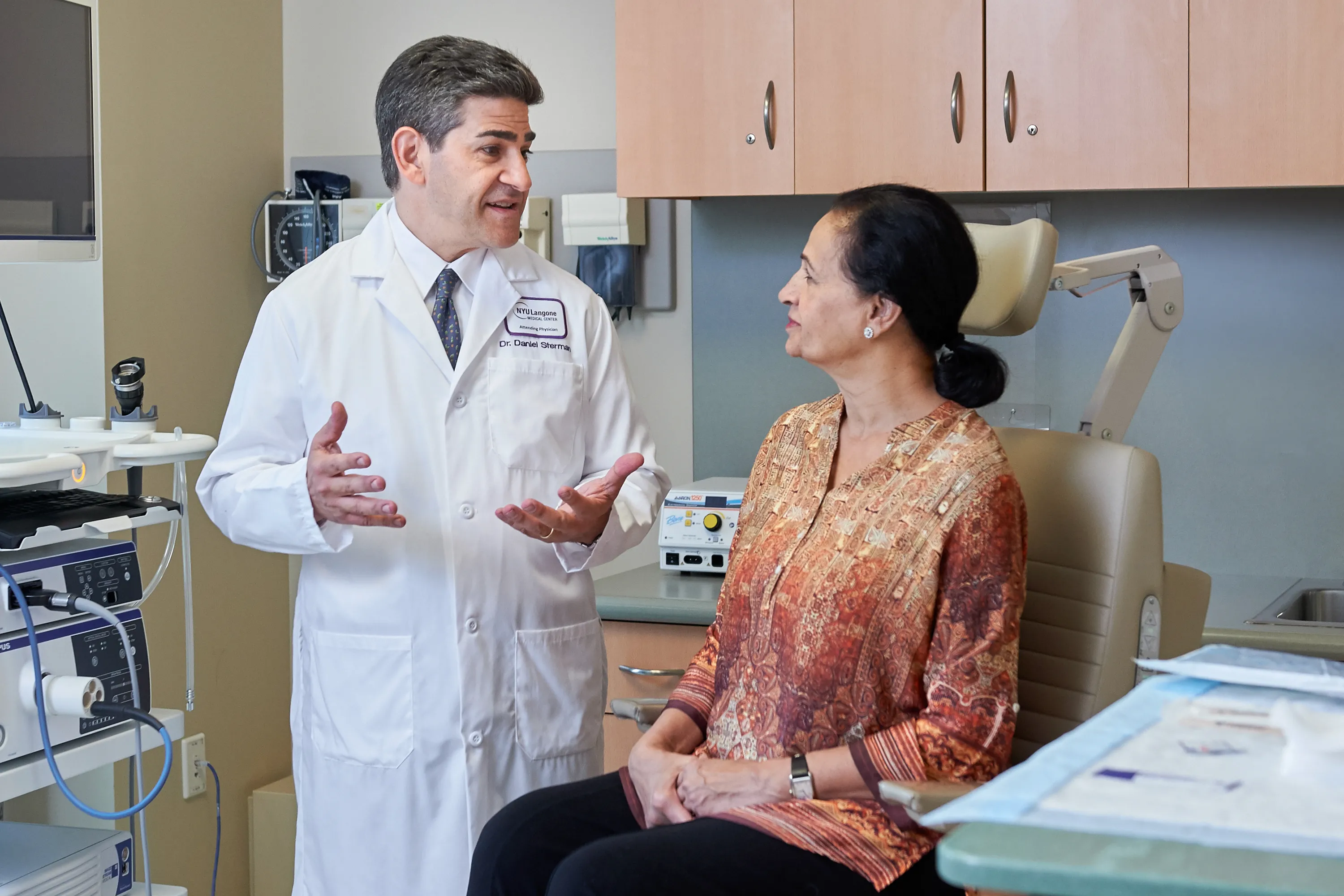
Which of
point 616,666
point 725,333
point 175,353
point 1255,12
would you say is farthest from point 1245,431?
point 175,353

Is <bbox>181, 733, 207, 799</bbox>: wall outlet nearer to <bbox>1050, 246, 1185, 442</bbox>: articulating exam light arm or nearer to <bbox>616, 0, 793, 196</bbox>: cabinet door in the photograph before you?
<bbox>616, 0, 793, 196</bbox>: cabinet door

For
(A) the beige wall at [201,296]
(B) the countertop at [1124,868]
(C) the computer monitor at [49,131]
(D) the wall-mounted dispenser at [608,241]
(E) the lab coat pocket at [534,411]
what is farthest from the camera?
(D) the wall-mounted dispenser at [608,241]

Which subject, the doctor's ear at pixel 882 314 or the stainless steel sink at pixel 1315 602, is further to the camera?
the stainless steel sink at pixel 1315 602

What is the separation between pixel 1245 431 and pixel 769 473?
1.36 metres

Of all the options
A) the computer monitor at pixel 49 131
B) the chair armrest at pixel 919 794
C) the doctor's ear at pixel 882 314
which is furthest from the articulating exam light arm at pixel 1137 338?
the computer monitor at pixel 49 131

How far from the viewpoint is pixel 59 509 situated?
5.74ft

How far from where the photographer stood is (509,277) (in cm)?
189

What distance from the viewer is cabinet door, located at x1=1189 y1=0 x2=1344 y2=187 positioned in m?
2.30

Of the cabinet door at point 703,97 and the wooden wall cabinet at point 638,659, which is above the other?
the cabinet door at point 703,97

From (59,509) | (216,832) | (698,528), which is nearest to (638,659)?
(698,528)

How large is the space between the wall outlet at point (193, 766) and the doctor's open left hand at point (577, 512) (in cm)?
168

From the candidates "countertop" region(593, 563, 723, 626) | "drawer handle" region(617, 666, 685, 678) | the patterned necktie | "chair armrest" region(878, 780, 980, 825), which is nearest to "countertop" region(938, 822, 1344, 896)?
"chair armrest" region(878, 780, 980, 825)

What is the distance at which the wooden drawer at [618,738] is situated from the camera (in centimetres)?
247

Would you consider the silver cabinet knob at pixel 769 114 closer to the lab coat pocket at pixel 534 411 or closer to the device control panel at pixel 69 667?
the lab coat pocket at pixel 534 411
